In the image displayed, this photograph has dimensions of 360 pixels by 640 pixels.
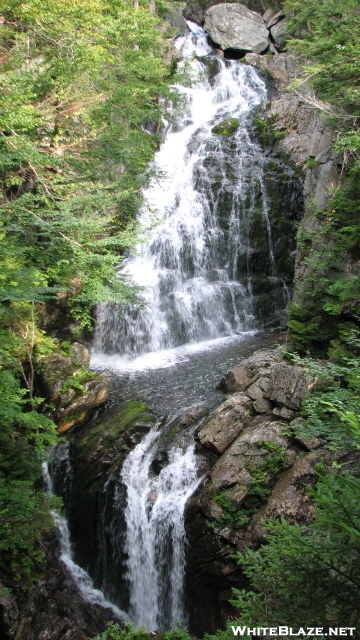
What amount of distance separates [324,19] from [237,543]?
40.4ft

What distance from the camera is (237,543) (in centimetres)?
561

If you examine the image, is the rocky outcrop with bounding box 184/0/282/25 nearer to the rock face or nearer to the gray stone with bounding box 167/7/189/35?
the gray stone with bounding box 167/7/189/35

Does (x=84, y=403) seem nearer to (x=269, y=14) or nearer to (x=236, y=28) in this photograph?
(x=236, y=28)

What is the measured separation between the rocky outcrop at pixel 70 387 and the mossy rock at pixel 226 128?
46.8ft

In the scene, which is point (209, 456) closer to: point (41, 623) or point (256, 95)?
point (41, 623)

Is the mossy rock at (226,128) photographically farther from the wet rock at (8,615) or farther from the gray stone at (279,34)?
the wet rock at (8,615)

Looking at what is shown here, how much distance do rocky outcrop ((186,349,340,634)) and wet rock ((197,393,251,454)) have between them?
2 centimetres

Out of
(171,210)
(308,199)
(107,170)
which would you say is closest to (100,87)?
(107,170)

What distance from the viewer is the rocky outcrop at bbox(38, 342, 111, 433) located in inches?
326

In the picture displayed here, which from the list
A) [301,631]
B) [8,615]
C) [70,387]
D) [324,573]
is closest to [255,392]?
[70,387]

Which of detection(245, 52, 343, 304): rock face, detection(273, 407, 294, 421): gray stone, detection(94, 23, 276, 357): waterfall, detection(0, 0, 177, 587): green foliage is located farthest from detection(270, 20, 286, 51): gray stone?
detection(273, 407, 294, 421): gray stone

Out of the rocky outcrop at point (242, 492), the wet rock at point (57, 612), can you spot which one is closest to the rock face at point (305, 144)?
the rocky outcrop at point (242, 492)

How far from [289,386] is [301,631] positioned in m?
4.87

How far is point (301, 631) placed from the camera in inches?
93.8
